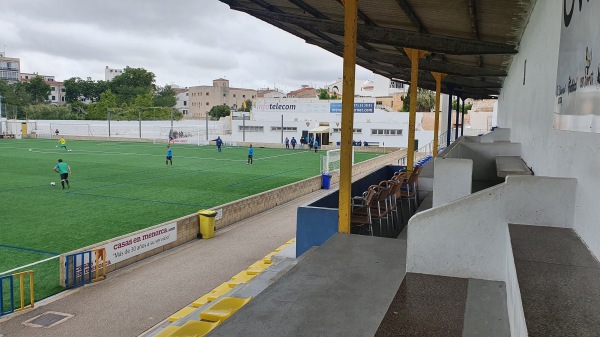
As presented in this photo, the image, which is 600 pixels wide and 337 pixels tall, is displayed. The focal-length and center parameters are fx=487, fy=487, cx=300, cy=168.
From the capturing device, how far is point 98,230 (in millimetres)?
13781

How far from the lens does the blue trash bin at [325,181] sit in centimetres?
2417

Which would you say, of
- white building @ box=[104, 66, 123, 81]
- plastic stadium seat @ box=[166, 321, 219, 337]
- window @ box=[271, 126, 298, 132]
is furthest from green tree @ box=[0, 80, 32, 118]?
plastic stadium seat @ box=[166, 321, 219, 337]

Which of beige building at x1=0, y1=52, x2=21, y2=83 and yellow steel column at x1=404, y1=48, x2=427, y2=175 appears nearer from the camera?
yellow steel column at x1=404, y1=48, x2=427, y2=175

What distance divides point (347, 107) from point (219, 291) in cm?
440

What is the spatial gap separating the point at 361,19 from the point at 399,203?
469 centimetres

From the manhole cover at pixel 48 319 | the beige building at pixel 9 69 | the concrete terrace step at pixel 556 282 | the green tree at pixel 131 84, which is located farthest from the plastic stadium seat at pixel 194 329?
the beige building at pixel 9 69

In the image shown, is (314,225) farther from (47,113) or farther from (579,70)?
(47,113)

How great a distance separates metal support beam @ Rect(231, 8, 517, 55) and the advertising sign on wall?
4.38m

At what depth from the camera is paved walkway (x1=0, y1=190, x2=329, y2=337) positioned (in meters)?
8.06

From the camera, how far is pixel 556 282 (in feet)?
9.39

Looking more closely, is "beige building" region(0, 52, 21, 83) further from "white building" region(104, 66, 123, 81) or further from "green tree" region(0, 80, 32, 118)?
"white building" region(104, 66, 123, 81)

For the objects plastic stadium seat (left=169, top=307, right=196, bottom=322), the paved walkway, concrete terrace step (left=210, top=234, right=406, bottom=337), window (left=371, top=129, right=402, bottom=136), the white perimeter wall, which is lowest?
the paved walkway

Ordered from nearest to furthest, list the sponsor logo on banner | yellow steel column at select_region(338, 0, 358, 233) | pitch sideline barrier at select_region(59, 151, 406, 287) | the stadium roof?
1. yellow steel column at select_region(338, 0, 358, 233)
2. the stadium roof
3. the sponsor logo on banner
4. pitch sideline barrier at select_region(59, 151, 406, 287)

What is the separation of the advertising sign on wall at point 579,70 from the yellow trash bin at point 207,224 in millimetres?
10819
